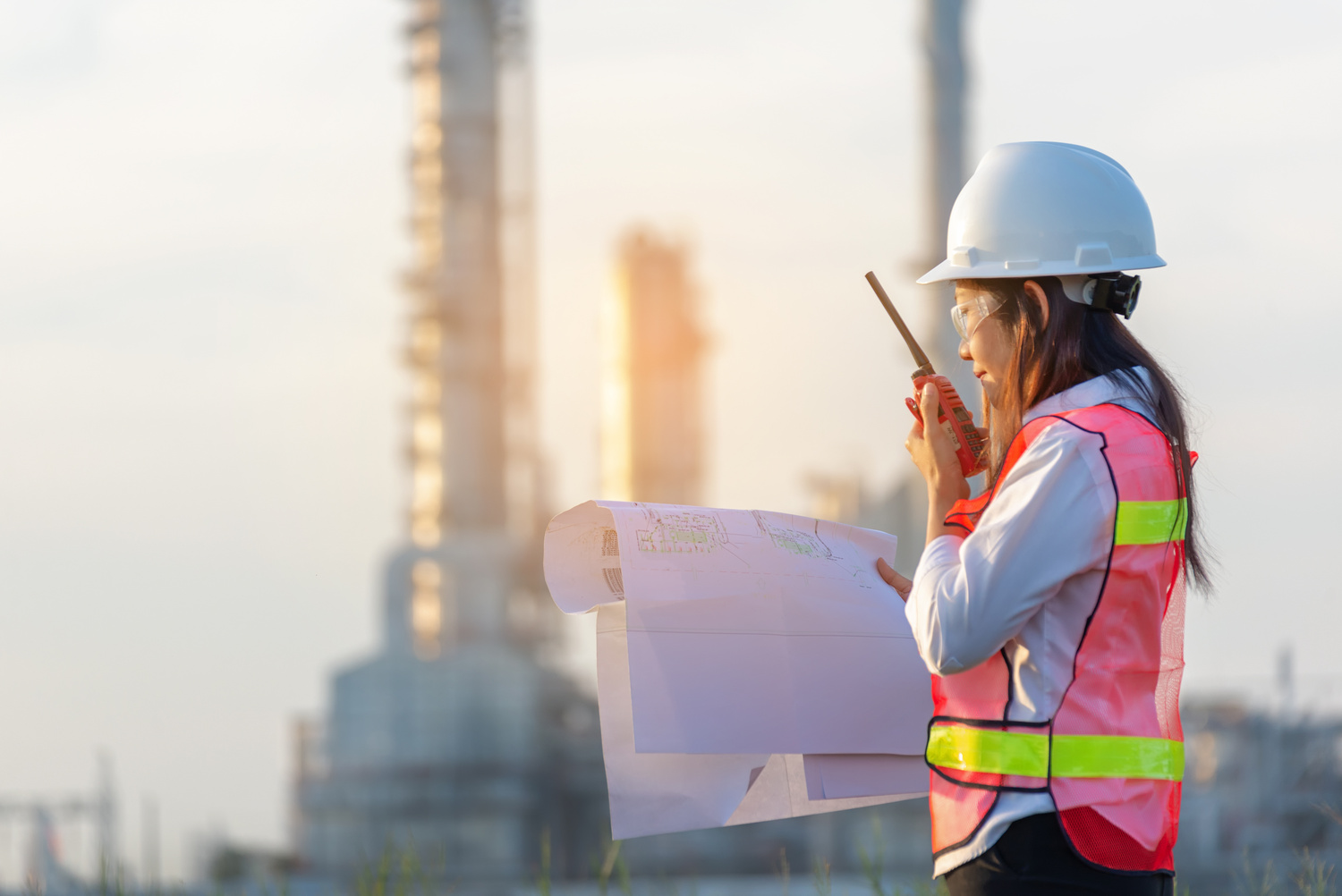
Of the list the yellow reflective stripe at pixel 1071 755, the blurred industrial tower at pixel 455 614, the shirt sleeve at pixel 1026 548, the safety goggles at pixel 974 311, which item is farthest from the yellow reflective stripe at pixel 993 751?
the blurred industrial tower at pixel 455 614

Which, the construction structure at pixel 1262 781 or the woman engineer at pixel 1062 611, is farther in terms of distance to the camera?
the construction structure at pixel 1262 781

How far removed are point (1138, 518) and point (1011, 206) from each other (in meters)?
0.51

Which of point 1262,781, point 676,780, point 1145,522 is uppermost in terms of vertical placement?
point 1145,522

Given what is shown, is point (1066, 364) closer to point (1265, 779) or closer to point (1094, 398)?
point (1094, 398)

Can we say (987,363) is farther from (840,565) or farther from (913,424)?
(840,565)

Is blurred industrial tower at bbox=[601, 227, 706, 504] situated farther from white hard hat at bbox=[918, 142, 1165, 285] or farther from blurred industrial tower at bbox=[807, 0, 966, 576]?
white hard hat at bbox=[918, 142, 1165, 285]

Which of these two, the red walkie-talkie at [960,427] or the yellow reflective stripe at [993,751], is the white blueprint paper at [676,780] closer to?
the yellow reflective stripe at [993,751]

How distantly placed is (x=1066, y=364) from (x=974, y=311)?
5.9 inches

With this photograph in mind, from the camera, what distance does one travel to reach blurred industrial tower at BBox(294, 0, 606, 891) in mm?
19547

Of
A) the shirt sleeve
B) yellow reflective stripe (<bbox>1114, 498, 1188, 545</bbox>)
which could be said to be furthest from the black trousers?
yellow reflective stripe (<bbox>1114, 498, 1188, 545</bbox>)

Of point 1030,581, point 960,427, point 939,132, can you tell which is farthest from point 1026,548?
point 939,132

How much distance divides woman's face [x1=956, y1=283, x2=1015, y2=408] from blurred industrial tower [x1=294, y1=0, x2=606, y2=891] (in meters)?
17.9

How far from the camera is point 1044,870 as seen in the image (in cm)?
165

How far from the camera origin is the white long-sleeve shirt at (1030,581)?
63.8 inches
